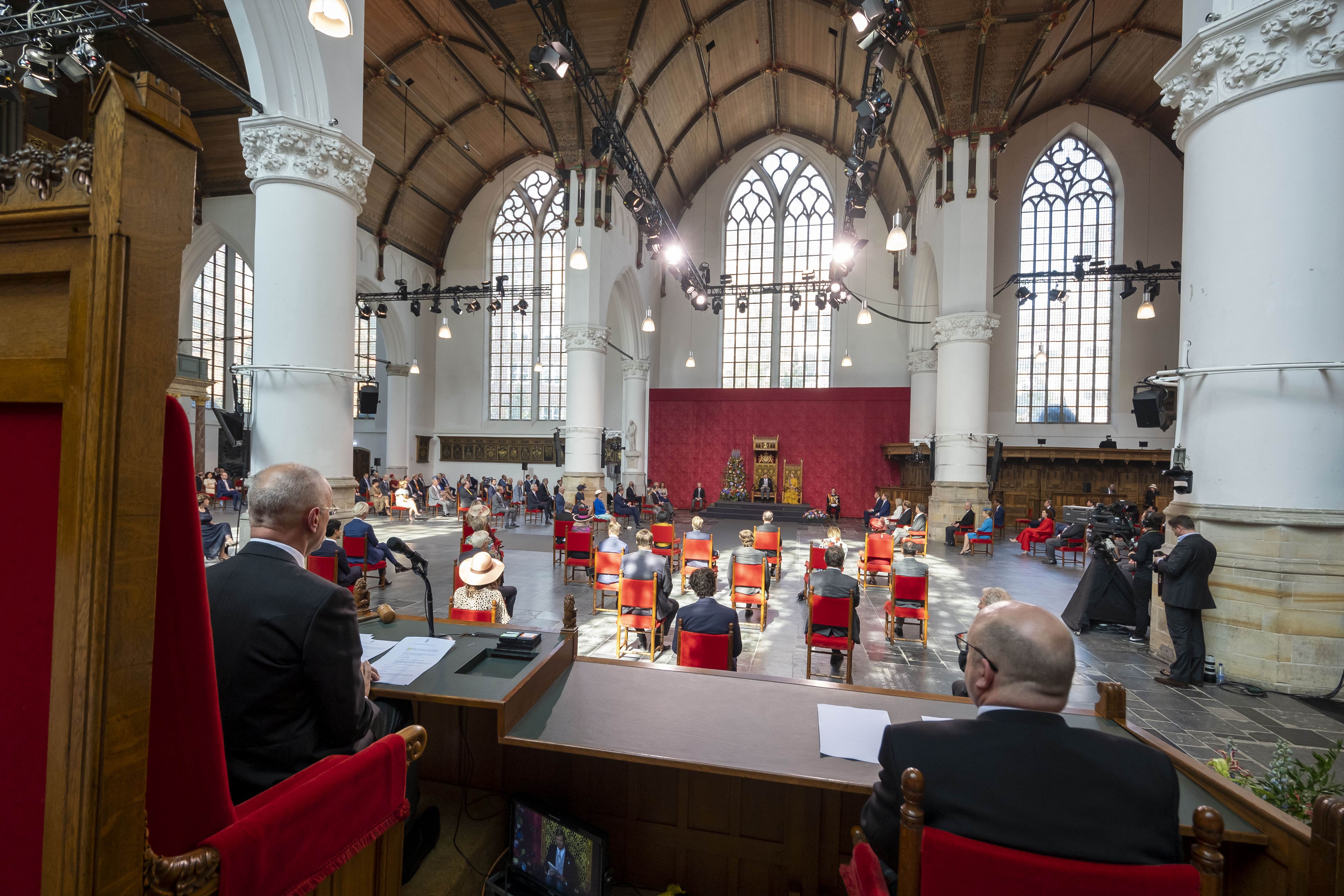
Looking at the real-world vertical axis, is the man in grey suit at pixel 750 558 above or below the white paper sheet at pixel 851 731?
below

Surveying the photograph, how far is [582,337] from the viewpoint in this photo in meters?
13.4

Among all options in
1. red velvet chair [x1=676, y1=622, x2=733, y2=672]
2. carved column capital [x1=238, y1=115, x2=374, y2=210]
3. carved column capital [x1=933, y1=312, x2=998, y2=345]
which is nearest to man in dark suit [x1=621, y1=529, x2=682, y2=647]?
red velvet chair [x1=676, y1=622, x2=733, y2=672]

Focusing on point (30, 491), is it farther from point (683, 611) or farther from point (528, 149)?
point (528, 149)

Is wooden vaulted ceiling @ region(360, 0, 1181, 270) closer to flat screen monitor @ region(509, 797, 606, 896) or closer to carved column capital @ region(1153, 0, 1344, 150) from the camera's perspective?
carved column capital @ region(1153, 0, 1344, 150)

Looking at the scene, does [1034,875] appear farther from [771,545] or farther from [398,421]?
[398,421]

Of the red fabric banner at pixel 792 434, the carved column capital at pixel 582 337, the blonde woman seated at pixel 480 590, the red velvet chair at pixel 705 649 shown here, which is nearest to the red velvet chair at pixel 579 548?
the blonde woman seated at pixel 480 590

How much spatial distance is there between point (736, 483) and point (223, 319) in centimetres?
1668

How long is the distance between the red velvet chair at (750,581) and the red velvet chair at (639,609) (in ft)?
3.55

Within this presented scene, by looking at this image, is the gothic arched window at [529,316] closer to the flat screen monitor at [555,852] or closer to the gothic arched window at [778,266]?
the gothic arched window at [778,266]

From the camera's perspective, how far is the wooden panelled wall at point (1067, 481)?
48.3 ft

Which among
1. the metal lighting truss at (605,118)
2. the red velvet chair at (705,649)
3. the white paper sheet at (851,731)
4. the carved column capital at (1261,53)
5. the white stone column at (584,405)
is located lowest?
the red velvet chair at (705,649)

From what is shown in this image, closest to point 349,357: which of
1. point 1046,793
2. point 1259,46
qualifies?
point 1046,793

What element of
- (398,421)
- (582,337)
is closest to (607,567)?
(582,337)

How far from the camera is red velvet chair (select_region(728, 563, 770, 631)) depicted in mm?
5961
